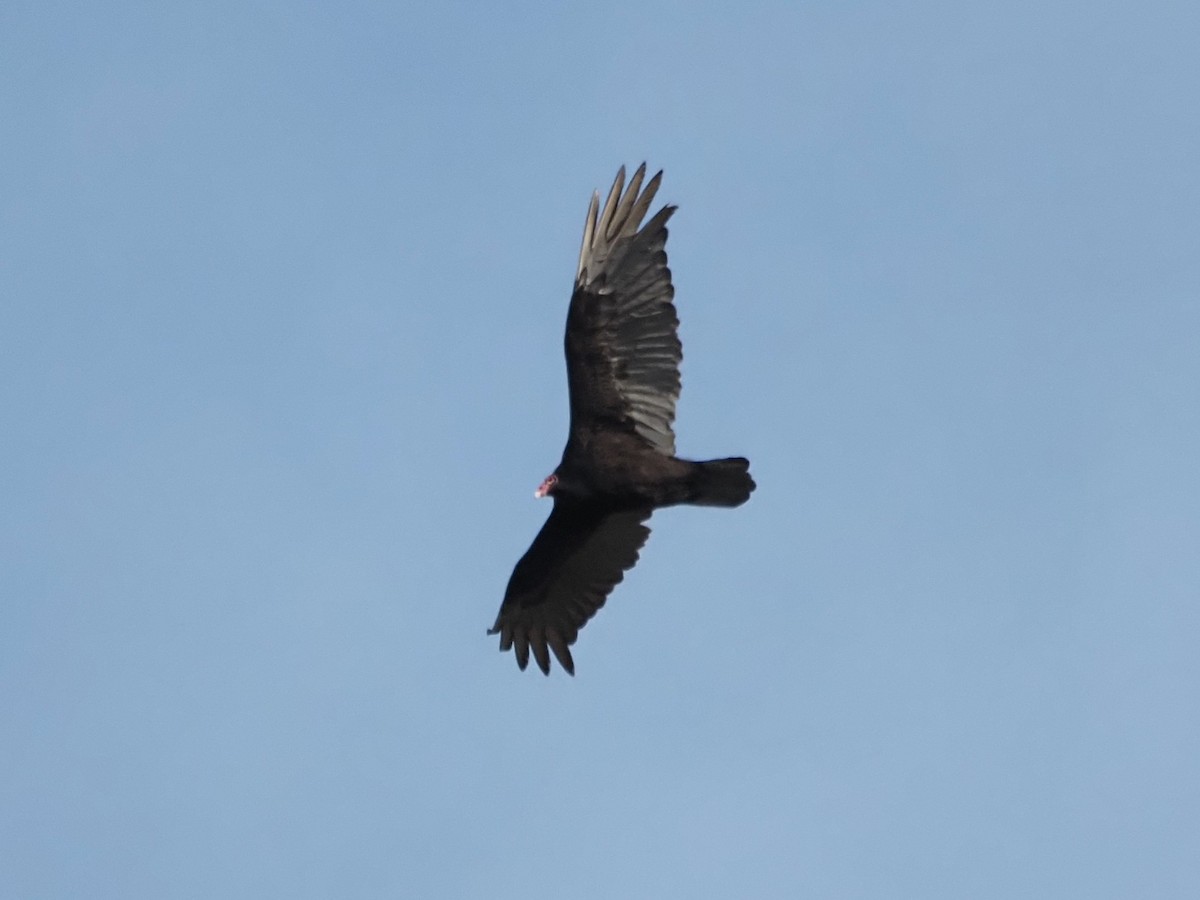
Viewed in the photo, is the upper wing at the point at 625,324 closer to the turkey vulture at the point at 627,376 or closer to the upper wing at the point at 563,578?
the turkey vulture at the point at 627,376

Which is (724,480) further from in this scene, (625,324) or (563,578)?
(563,578)

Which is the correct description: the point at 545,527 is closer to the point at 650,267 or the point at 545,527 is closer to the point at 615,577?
the point at 615,577

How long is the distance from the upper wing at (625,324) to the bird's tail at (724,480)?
364mm

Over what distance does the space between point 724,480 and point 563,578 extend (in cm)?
173

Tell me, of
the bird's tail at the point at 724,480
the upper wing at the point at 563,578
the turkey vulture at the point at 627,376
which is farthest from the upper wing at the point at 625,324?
the upper wing at the point at 563,578

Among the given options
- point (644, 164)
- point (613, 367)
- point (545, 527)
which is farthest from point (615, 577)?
point (644, 164)

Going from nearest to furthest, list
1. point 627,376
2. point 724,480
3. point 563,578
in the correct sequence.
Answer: point 724,480
point 627,376
point 563,578

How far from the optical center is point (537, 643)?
15992 mm

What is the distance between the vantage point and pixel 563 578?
52.4ft

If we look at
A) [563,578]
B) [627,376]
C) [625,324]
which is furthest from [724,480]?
[563,578]

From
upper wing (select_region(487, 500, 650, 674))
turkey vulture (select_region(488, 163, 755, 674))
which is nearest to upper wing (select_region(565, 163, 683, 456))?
turkey vulture (select_region(488, 163, 755, 674))

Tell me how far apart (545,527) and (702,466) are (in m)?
1.54

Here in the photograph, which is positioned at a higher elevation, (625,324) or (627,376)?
(625,324)

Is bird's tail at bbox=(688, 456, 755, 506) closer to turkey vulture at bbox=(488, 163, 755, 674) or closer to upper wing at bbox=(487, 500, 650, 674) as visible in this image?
turkey vulture at bbox=(488, 163, 755, 674)
